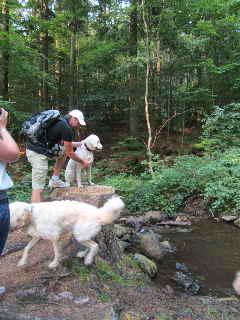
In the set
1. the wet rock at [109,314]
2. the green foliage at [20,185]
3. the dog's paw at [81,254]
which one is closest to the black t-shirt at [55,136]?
the dog's paw at [81,254]

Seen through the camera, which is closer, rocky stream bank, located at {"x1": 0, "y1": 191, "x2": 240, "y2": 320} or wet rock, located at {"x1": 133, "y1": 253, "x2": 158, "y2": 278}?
rocky stream bank, located at {"x1": 0, "y1": 191, "x2": 240, "y2": 320}

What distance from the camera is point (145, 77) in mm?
16969

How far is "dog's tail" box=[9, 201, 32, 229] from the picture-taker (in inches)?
135

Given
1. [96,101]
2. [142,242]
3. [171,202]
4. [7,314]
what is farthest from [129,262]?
[96,101]

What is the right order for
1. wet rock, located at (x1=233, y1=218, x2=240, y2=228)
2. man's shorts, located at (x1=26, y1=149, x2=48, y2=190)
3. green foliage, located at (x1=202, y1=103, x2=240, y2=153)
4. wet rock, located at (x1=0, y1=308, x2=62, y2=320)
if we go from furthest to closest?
green foliage, located at (x1=202, y1=103, x2=240, y2=153) < wet rock, located at (x1=233, y1=218, x2=240, y2=228) < man's shorts, located at (x1=26, y1=149, x2=48, y2=190) < wet rock, located at (x1=0, y1=308, x2=62, y2=320)

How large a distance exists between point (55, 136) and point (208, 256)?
14.9 ft

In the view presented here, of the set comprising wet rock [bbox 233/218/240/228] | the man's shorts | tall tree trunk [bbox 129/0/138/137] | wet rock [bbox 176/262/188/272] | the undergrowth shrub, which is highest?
tall tree trunk [bbox 129/0/138/137]

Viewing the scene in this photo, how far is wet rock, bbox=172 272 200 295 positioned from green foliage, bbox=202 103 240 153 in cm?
770

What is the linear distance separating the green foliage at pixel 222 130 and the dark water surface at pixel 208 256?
14.7 feet

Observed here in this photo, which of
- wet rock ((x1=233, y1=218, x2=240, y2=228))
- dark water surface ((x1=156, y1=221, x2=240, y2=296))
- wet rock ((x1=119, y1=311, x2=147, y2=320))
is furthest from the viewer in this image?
wet rock ((x1=233, y1=218, x2=240, y2=228))

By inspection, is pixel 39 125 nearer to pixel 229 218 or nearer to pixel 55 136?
pixel 55 136

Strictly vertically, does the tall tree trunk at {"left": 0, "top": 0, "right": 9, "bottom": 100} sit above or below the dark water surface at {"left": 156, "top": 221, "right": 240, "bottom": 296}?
above

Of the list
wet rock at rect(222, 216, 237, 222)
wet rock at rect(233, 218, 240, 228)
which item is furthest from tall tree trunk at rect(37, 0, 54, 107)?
wet rock at rect(233, 218, 240, 228)

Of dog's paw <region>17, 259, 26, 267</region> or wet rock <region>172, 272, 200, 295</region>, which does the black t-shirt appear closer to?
dog's paw <region>17, 259, 26, 267</region>
